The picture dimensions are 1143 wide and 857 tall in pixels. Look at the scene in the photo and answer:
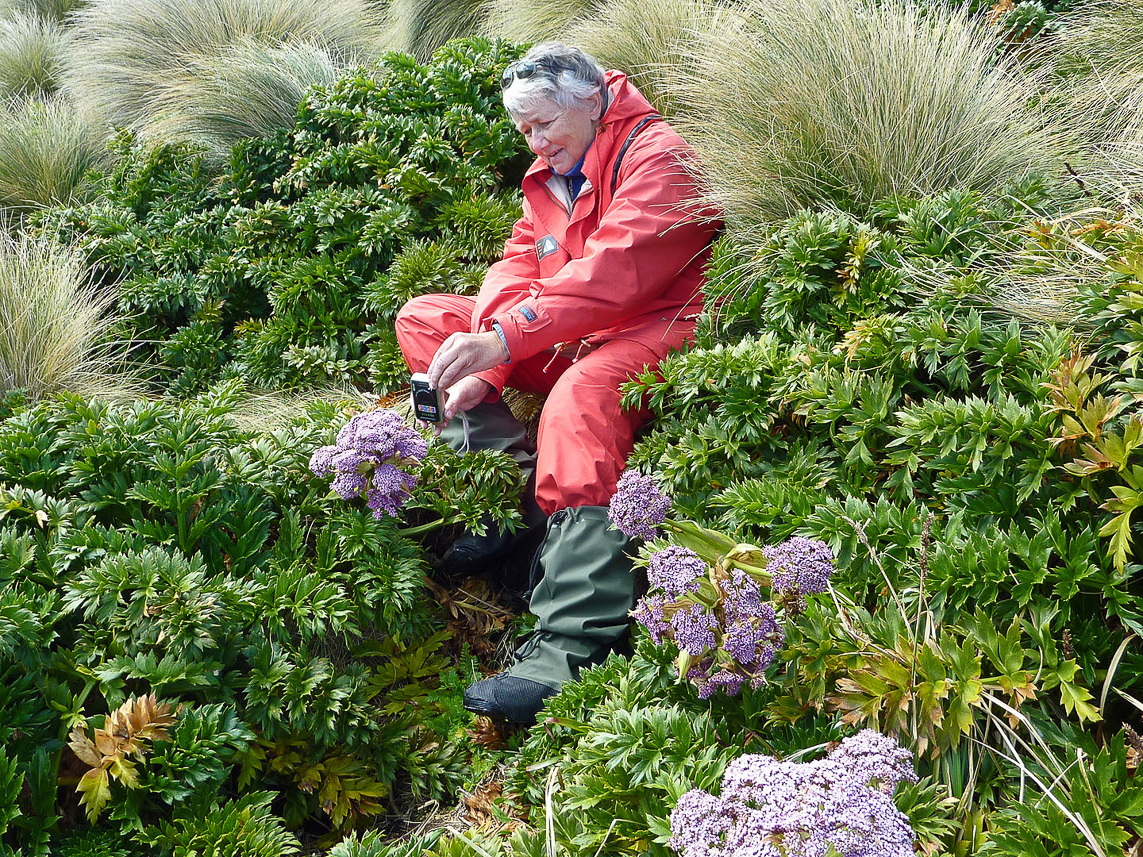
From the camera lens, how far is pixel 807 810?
1474 millimetres

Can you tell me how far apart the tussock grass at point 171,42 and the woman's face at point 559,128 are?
13.5 feet

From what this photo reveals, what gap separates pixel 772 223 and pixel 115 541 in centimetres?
250

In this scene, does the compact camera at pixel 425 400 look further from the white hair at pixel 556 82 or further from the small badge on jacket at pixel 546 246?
the white hair at pixel 556 82

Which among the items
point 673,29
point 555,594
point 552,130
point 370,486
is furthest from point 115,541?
point 673,29

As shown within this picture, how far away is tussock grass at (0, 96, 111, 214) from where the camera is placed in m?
6.37

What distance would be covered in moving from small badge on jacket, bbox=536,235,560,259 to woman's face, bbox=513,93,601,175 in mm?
280

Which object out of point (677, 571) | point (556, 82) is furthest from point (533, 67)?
point (677, 571)

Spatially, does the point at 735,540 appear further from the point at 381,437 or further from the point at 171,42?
the point at 171,42

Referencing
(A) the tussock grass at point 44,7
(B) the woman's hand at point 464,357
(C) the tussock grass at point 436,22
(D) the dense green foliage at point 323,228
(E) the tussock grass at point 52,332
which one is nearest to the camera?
(B) the woman's hand at point 464,357

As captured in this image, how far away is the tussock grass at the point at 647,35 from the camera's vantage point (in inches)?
191

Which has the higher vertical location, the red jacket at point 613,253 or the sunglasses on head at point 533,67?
the sunglasses on head at point 533,67

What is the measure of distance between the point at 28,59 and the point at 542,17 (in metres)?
5.83

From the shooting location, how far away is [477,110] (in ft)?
16.7

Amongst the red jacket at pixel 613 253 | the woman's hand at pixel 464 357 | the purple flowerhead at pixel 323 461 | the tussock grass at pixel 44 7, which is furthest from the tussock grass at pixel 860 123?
the tussock grass at pixel 44 7
